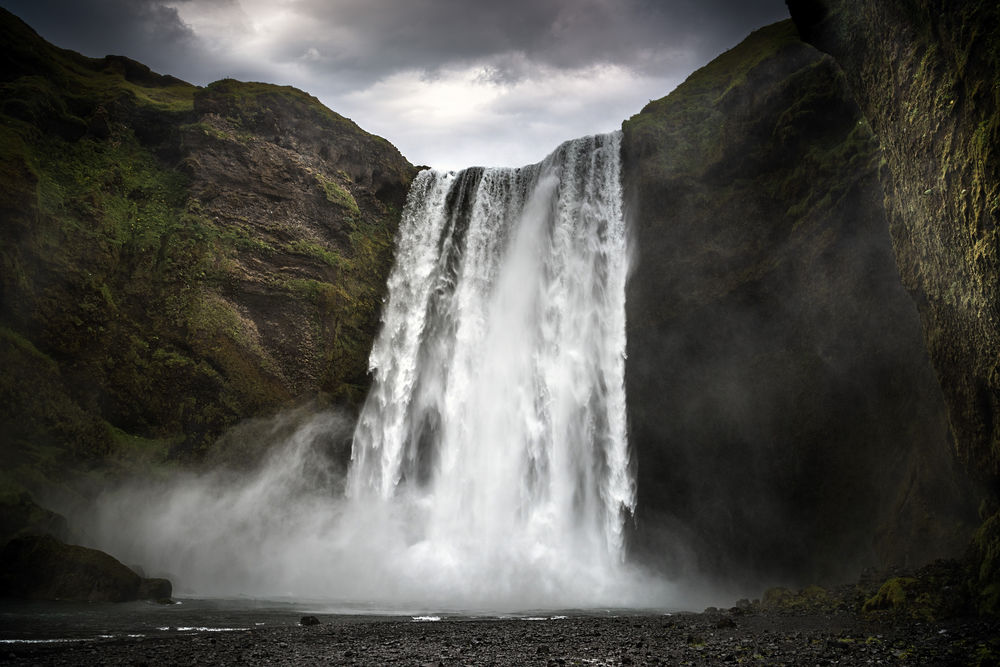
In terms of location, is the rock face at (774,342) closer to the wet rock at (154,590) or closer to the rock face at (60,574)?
the wet rock at (154,590)

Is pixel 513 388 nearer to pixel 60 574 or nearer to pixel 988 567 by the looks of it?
pixel 60 574

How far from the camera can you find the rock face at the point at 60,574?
47.6 ft

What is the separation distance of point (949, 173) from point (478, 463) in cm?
1785

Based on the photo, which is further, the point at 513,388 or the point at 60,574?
the point at 513,388

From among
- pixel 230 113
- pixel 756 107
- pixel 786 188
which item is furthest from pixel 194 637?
pixel 230 113

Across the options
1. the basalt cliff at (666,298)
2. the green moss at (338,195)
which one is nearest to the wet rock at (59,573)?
the basalt cliff at (666,298)

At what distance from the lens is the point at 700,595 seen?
834 inches

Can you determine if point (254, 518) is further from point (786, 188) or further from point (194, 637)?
point (786, 188)

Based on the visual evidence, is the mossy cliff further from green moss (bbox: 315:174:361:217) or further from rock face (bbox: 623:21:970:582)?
rock face (bbox: 623:21:970:582)

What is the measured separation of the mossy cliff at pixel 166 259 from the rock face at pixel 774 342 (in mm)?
13923

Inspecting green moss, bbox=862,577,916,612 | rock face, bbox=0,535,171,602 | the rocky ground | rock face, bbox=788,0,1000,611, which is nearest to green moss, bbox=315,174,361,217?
rock face, bbox=0,535,171,602

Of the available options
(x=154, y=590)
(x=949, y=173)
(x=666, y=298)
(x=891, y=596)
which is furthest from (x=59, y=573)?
(x=949, y=173)

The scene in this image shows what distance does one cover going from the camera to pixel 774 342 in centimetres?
2044

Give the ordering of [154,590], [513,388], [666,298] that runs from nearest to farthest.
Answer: [154,590] → [666,298] → [513,388]
